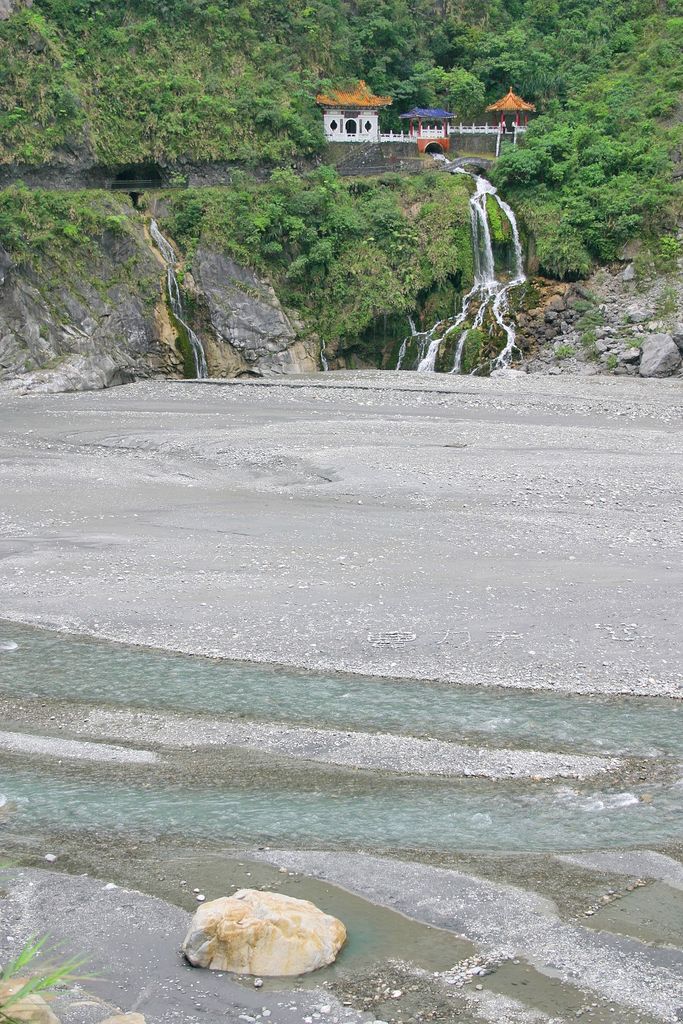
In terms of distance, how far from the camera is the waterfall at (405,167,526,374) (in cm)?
3678

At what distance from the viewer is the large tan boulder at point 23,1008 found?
4.23 m

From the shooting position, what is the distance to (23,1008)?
446 cm

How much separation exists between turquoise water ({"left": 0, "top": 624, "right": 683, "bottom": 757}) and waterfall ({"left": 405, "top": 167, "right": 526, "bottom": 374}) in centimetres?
2444

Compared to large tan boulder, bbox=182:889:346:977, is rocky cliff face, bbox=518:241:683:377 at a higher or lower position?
higher

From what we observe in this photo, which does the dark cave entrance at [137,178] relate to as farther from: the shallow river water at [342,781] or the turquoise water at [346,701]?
the shallow river water at [342,781]

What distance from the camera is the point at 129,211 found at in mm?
38219

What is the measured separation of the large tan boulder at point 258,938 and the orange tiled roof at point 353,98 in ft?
132

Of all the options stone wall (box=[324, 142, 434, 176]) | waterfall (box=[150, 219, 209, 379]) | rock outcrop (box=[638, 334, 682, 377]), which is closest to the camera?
rock outcrop (box=[638, 334, 682, 377])

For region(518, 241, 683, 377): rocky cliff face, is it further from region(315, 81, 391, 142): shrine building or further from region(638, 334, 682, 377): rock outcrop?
region(315, 81, 391, 142): shrine building

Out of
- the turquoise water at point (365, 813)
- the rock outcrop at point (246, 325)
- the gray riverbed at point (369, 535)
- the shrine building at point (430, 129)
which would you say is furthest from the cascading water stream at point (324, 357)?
the turquoise water at point (365, 813)

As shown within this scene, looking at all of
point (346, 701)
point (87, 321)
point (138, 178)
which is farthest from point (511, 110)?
point (346, 701)

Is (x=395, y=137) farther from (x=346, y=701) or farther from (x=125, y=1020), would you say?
(x=125, y=1020)

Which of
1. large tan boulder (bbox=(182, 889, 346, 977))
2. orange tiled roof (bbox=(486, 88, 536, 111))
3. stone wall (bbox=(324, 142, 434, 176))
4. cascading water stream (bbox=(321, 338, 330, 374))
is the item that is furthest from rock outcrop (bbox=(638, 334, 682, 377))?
large tan boulder (bbox=(182, 889, 346, 977))

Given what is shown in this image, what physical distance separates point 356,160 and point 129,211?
10235mm
